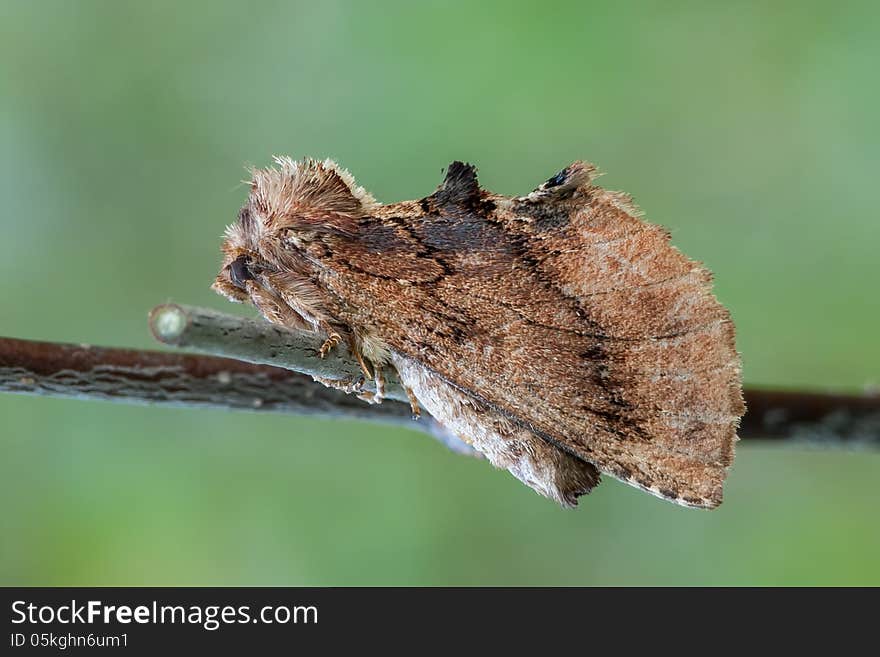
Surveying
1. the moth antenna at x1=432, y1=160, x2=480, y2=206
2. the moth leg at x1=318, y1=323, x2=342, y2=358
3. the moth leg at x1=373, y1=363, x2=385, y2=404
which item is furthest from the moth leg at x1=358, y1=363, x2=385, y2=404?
the moth antenna at x1=432, y1=160, x2=480, y2=206

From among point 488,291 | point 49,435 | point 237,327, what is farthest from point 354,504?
point 237,327

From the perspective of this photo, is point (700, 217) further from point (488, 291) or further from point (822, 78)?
point (488, 291)

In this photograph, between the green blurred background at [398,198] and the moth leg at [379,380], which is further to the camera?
the green blurred background at [398,198]

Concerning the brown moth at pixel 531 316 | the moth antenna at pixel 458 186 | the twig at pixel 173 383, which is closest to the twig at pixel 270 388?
the twig at pixel 173 383

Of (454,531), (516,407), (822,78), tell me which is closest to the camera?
(516,407)

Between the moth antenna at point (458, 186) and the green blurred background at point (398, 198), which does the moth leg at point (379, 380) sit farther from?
the green blurred background at point (398, 198)
